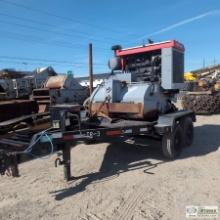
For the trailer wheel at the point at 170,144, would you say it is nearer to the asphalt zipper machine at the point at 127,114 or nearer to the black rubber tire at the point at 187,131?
the asphalt zipper machine at the point at 127,114

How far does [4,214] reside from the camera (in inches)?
141

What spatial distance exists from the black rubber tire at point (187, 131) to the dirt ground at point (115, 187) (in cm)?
35

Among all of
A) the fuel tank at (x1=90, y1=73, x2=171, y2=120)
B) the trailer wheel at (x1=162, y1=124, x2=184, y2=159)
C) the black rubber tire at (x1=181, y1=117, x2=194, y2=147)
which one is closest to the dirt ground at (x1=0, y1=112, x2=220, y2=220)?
the trailer wheel at (x1=162, y1=124, x2=184, y2=159)

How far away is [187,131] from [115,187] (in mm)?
2965

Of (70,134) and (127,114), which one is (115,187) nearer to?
(70,134)

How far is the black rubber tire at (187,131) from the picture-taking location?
21.1 feet

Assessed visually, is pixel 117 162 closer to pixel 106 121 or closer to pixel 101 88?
pixel 106 121

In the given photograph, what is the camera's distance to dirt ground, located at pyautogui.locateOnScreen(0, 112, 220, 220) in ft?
11.8

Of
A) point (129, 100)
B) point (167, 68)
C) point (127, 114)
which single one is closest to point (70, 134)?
point (127, 114)

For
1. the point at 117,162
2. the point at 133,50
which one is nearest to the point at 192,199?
the point at 117,162

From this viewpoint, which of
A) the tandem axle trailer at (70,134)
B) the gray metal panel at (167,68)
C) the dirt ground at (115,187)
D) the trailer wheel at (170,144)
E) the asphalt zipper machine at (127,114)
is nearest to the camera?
the dirt ground at (115,187)

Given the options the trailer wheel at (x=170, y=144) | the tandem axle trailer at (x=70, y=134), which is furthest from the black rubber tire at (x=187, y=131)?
the trailer wheel at (x=170, y=144)

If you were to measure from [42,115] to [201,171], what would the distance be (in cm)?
324

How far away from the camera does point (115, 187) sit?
4363 mm
